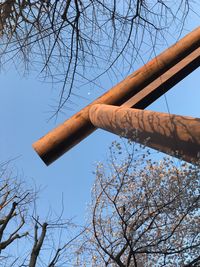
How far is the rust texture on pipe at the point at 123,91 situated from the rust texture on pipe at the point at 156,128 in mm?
196

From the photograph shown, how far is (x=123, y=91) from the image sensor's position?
336cm

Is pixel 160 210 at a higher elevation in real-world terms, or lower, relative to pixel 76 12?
lower

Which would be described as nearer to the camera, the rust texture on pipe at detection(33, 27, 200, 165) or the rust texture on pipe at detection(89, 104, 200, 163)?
the rust texture on pipe at detection(89, 104, 200, 163)

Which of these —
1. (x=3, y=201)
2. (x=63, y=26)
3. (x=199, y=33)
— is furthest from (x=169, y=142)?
(x=3, y=201)

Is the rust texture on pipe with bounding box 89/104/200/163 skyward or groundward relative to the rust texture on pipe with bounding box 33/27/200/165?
groundward

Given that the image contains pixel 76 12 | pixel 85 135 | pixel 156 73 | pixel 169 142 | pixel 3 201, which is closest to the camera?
pixel 76 12

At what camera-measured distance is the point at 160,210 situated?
352 centimetres

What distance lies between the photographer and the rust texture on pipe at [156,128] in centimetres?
220

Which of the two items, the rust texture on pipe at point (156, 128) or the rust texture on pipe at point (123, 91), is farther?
the rust texture on pipe at point (123, 91)

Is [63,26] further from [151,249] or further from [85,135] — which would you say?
[151,249]

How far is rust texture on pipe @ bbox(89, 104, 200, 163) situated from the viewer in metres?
2.20

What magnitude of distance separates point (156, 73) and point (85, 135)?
0.92 m

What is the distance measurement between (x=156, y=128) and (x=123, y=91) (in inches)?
37.2

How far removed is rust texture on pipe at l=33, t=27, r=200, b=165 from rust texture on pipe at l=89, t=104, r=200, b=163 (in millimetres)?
196
